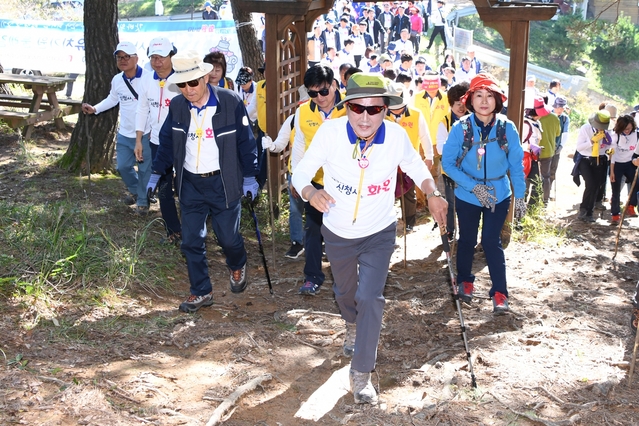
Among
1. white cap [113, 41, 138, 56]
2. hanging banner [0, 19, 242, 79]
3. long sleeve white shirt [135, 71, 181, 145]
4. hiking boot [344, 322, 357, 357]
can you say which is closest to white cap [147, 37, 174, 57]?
long sleeve white shirt [135, 71, 181, 145]

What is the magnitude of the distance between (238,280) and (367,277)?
7.94 ft

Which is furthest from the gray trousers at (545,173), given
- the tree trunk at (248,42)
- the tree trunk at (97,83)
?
the tree trunk at (97,83)

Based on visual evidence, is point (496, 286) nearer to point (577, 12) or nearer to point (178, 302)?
point (178, 302)

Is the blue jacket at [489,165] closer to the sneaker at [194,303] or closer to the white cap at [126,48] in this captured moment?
the sneaker at [194,303]

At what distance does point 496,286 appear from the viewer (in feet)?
20.9

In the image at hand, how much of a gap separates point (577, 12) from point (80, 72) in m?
27.1

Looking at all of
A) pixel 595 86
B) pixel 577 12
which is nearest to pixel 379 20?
pixel 595 86

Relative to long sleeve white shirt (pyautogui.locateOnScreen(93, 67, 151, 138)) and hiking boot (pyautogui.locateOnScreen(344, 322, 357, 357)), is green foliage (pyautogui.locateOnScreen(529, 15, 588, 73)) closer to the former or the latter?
long sleeve white shirt (pyautogui.locateOnScreen(93, 67, 151, 138))

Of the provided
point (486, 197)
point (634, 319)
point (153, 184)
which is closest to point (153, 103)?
point (153, 184)

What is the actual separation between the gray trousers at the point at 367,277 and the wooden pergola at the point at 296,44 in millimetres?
3501

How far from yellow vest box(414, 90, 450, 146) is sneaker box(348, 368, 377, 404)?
19.4 feet

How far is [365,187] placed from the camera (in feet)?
14.8

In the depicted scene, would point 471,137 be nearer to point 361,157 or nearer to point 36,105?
point 361,157

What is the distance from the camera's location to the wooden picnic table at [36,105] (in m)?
11.8
